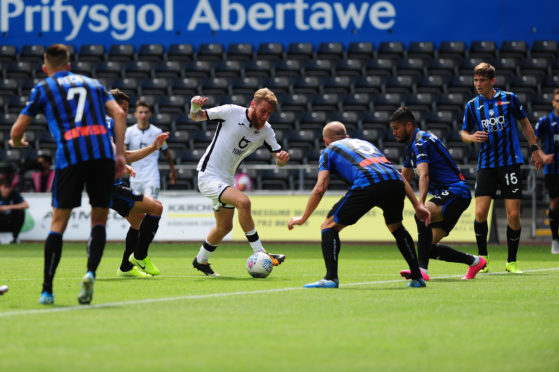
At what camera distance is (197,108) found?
9523 mm

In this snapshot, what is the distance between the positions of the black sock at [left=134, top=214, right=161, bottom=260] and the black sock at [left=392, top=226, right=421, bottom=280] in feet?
10.0

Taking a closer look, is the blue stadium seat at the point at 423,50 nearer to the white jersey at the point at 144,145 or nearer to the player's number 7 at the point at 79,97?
the white jersey at the point at 144,145

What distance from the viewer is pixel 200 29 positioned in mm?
27656

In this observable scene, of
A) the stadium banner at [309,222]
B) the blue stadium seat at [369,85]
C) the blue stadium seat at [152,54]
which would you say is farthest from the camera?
the blue stadium seat at [152,54]

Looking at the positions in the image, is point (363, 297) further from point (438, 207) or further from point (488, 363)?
point (488, 363)

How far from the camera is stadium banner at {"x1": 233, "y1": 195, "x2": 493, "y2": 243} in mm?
18578

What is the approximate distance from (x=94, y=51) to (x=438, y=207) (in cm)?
1870

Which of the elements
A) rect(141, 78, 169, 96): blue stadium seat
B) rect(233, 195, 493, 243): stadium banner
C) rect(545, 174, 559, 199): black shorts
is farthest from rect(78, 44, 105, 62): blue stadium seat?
rect(545, 174, 559, 199): black shorts

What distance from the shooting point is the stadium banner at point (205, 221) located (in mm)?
18797

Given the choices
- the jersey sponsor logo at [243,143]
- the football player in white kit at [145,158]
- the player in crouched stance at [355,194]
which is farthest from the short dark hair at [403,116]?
the football player in white kit at [145,158]

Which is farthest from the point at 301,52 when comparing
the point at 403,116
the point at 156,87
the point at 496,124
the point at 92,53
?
the point at 403,116

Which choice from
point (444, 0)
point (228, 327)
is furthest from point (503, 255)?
point (444, 0)

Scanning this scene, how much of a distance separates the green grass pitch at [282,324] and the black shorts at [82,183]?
2.54ft

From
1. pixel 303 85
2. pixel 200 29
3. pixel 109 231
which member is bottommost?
pixel 109 231
